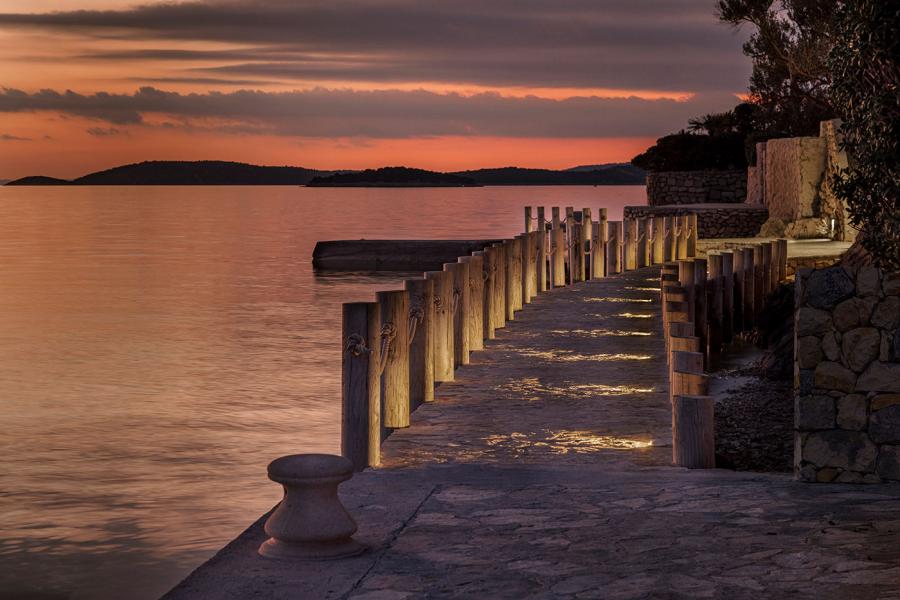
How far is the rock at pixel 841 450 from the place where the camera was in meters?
8.58

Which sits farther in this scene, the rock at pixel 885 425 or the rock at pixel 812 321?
the rock at pixel 812 321

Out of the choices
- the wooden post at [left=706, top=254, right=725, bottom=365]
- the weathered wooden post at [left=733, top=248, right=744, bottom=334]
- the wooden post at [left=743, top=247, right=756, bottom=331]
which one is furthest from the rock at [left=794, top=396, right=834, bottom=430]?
the wooden post at [left=743, top=247, right=756, bottom=331]

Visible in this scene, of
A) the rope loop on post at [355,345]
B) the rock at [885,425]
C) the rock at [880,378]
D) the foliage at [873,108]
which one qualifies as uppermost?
the foliage at [873,108]

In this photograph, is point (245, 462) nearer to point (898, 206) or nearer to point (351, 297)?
point (898, 206)

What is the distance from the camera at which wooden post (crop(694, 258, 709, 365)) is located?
21062mm

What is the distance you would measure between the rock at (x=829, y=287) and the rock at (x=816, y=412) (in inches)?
24.6

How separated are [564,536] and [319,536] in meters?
1.38

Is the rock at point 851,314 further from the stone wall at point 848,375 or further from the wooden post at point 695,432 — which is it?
the wooden post at point 695,432

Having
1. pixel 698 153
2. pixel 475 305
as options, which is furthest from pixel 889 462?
pixel 698 153

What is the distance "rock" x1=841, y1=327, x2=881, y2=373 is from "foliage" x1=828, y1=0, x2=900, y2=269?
850 millimetres

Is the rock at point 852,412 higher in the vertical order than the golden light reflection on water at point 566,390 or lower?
higher

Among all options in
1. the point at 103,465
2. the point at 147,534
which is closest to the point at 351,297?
the point at 103,465

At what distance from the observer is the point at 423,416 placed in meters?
11.6

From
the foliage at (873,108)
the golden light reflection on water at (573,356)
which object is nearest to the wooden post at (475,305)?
the golden light reflection on water at (573,356)
